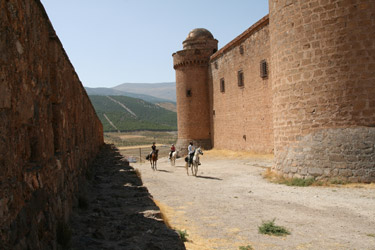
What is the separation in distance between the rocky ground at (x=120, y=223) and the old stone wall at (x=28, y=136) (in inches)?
9.2

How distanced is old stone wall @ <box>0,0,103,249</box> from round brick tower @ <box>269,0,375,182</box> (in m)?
8.64

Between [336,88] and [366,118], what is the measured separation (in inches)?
45.5

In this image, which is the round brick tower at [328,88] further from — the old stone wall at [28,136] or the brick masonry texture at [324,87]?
the old stone wall at [28,136]

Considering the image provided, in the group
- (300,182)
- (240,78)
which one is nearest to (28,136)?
(300,182)

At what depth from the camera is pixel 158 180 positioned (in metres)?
14.1

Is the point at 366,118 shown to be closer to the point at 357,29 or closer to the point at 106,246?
the point at 357,29

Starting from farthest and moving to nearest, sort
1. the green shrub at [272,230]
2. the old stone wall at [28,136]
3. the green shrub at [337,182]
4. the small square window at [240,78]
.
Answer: the small square window at [240,78]
the green shrub at [337,182]
the green shrub at [272,230]
the old stone wall at [28,136]

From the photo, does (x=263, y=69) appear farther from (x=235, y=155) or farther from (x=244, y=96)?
(x=235, y=155)

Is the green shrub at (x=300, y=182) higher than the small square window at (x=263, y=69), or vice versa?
Result: the small square window at (x=263, y=69)

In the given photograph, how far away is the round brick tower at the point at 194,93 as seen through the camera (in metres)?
31.2

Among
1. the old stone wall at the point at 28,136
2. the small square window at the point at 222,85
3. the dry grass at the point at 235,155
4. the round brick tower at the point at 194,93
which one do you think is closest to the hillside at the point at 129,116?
the round brick tower at the point at 194,93

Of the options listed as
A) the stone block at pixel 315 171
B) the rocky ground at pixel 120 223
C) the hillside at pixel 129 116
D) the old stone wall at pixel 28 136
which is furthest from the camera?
the hillside at pixel 129 116

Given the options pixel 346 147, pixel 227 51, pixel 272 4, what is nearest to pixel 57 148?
pixel 346 147

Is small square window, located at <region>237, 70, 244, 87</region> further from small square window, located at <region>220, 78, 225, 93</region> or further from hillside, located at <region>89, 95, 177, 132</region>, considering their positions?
hillside, located at <region>89, 95, 177, 132</region>
